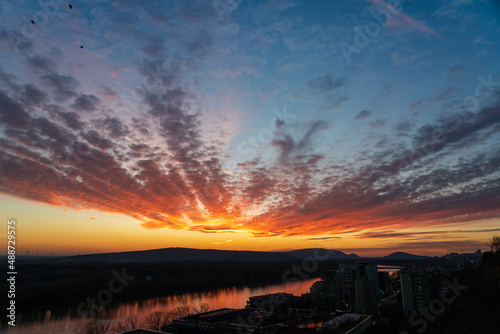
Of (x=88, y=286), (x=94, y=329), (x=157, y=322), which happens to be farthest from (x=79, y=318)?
(x=88, y=286)

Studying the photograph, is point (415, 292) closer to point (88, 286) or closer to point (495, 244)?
point (495, 244)

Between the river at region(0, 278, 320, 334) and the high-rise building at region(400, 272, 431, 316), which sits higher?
the high-rise building at region(400, 272, 431, 316)

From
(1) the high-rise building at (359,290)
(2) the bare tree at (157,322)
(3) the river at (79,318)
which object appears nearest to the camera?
(2) the bare tree at (157,322)

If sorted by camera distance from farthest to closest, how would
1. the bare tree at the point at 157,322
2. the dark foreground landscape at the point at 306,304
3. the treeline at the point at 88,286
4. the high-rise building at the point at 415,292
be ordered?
the treeline at the point at 88,286 < the high-rise building at the point at 415,292 < the bare tree at the point at 157,322 < the dark foreground landscape at the point at 306,304

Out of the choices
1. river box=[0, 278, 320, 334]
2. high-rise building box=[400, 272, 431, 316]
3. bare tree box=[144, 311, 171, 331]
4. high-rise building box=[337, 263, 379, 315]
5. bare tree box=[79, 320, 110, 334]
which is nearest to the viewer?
bare tree box=[79, 320, 110, 334]

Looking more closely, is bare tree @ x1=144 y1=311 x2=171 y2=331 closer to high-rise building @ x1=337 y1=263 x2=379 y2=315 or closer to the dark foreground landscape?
the dark foreground landscape

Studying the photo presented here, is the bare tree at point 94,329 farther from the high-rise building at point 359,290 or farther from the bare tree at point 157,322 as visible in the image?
the high-rise building at point 359,290

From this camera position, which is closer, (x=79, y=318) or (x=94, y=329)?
(x=94, y=329)

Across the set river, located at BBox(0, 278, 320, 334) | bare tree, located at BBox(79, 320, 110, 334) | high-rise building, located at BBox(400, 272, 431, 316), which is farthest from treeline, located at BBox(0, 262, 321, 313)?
high-rise building, located at BBox(400, 272, 431, 316)

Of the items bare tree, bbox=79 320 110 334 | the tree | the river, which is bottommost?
the river

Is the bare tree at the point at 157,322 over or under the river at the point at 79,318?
over

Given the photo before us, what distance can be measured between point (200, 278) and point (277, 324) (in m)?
26.9

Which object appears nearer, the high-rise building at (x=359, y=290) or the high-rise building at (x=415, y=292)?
the high-rise building at (x=415, y=292)

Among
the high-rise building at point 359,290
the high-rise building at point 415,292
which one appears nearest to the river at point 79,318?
the high-rise building at point 359,290
